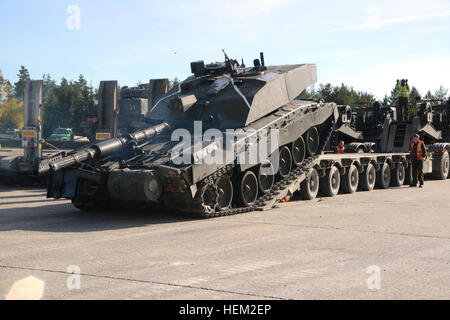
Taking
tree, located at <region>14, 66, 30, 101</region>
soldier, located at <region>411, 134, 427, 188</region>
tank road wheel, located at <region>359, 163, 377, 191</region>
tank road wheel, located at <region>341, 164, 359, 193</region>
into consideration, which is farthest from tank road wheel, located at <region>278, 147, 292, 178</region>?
tree, located at <region>14, 66, 30, 101</region>

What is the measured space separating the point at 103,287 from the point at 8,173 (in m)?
13.7

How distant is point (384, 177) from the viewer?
66.9ft

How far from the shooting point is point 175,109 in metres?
14.9

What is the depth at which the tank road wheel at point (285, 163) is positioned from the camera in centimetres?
1522

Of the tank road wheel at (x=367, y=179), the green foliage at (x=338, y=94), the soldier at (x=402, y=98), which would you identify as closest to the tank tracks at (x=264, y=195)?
the tank road wheel at (x=367, y=179)

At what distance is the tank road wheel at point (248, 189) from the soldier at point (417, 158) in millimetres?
9314

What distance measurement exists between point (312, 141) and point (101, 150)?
6519 mm

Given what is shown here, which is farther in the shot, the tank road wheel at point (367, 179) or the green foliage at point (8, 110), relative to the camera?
the green foliage at point (8, 110)

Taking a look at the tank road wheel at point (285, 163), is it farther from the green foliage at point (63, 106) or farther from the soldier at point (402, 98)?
the green foliage at point (63, 106)

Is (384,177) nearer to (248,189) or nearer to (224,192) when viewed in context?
(248,189)

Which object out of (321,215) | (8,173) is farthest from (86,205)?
(8,173)

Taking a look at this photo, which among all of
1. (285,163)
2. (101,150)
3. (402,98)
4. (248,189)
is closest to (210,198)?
(248,189)

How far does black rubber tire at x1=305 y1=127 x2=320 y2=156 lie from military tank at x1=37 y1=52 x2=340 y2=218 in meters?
0.03

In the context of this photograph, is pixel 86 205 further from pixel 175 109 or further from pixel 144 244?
pixel 144 244
